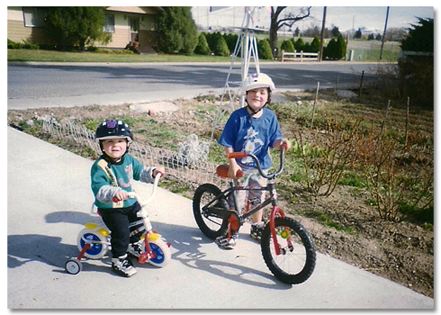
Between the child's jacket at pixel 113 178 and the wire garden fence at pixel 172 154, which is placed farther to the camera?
the wire garden fence at pixel 172 154

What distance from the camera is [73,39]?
16203 mm

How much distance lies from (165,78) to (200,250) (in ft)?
36.9

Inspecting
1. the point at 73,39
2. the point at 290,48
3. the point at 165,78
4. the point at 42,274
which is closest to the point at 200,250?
the point at 42,274

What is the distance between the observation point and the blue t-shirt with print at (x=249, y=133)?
293 centimetres

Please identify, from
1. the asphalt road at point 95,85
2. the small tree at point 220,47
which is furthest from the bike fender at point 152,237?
the small tree at point 220,47

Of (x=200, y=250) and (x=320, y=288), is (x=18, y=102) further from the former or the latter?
(x=320, y=288)

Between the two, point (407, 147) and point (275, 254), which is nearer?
point (275, 254)

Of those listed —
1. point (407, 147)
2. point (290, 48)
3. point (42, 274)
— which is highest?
point (290, 48)

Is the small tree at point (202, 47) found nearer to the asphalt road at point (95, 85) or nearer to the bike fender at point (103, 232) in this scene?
the asphalt road at point (95, 85)

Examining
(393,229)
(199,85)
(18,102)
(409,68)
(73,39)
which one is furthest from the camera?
(73,39)

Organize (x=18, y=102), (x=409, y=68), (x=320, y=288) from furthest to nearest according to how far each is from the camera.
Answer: (x=409, y=68) < (x=18, y=102) < (x=320, y=288)

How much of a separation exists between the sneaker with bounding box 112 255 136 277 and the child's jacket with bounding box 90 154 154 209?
1.32 feet

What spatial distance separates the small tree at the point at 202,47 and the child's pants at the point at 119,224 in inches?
1037

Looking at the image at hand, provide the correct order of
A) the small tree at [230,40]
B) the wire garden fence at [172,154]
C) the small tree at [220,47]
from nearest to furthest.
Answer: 1. the wire garden fence at [172,154]
2. the small tree at [220,47]
3. the small tree at [230,40]
